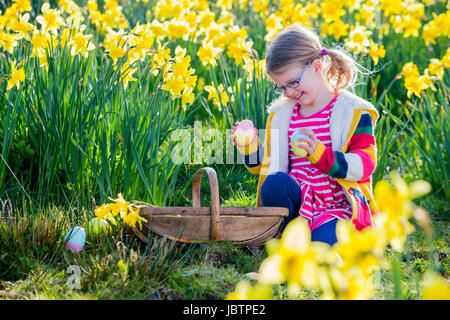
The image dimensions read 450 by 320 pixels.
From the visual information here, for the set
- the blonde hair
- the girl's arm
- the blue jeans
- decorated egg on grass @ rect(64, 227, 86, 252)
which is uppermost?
the blonde hair

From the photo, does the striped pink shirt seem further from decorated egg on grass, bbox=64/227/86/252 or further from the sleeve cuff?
decorated egg on grass, bbox=64/227/86/252

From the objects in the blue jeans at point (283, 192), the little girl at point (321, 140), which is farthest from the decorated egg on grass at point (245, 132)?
the blue jeans at point (283, 192)

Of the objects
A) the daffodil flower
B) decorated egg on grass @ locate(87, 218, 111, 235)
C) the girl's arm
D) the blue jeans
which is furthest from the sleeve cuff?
the daffodil flower

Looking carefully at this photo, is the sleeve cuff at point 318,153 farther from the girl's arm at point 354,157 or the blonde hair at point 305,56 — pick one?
the blonde hair at point 305,56

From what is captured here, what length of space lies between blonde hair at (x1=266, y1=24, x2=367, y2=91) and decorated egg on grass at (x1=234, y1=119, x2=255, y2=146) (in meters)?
0.26

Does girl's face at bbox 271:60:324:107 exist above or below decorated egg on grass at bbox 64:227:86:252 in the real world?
above

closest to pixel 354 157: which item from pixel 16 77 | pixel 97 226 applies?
pixel 97 226

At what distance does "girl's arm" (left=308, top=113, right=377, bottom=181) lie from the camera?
2.06 m

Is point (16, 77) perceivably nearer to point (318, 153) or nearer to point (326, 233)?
point (318, 153)

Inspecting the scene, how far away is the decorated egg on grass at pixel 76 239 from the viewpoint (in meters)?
2.05

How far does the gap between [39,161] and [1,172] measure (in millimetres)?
176

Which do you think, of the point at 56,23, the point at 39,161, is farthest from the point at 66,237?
the point at 56,23

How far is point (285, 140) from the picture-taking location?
2416mm

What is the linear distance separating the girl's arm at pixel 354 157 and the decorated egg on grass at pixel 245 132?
1.36 feet
